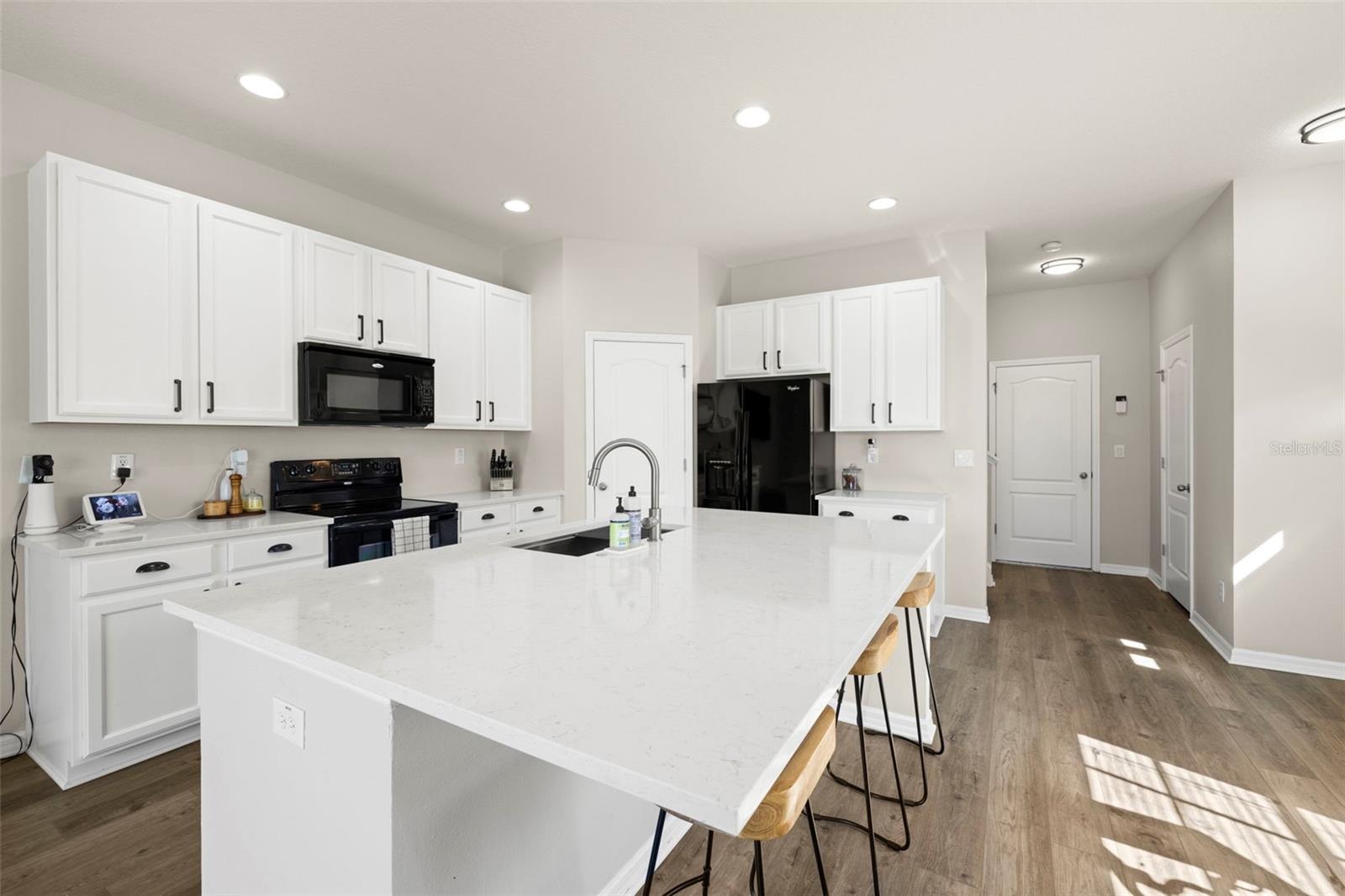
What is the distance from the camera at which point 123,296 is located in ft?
7.88

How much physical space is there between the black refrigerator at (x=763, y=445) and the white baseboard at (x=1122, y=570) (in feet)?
10.3

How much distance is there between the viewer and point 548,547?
218 centimetres

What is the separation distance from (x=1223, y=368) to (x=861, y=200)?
7.58 ft

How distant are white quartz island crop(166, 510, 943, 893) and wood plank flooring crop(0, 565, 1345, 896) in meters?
0.77

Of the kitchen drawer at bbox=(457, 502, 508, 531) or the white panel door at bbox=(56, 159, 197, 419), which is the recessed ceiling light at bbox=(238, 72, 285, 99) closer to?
the white panel door at bbox=(56, 159, 197, 419)

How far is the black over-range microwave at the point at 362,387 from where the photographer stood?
301 centimetres

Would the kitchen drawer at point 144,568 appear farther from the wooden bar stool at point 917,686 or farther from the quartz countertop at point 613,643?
the wooden bar stool at point 917,686

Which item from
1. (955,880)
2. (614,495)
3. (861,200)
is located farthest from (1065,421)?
(955,880)

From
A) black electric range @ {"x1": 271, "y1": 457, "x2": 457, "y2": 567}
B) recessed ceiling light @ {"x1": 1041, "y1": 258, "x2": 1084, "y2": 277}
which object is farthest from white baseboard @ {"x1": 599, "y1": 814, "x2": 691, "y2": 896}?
recessed ceiling light @ {"x1": 1041, "y1": 258, "x2": 1084, "y2": 277}

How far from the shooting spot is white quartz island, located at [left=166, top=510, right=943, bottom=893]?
30.4 inches

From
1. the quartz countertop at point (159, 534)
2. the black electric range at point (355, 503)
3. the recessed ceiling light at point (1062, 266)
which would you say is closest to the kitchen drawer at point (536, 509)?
the black electric range at point (355, 503)

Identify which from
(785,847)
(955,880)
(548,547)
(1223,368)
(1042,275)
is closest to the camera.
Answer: (955,880)

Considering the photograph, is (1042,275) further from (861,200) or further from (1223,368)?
(861,200)

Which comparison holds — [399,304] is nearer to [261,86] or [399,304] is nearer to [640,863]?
[261,86]
